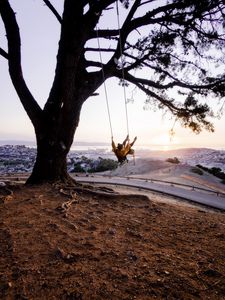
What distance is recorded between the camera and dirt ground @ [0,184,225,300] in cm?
323

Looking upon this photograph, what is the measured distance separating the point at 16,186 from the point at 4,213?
2476 millimetres

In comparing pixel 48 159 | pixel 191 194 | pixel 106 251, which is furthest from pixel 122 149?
pixel 191 194

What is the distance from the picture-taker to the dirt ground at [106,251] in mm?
3234

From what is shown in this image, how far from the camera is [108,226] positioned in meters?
5.31

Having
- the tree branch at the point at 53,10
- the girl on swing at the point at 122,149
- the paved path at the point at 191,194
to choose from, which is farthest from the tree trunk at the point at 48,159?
the paved path at the point at 191,194

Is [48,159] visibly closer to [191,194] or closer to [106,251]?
[106,251]

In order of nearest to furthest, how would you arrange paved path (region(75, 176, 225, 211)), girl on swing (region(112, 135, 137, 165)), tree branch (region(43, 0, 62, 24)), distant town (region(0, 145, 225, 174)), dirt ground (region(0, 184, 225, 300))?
1. dirt ground (region(0, 184, 225, 300))
2. girl on swing (region(112, 135, 137, 165))
3. tree branch (region(43, 0, 62, 24))
4. paved path (region(75, 176, 225, 211))
5. distant town (region(0, 145, 225, 174))

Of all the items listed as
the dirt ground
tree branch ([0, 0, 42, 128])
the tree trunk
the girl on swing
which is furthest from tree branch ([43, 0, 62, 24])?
the dirt ground

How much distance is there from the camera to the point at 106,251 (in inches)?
164

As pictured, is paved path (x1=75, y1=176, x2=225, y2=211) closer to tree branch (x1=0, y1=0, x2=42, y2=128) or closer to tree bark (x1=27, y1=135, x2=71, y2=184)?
tree bark (x1=27, y1=135, x2=71, y2=184)

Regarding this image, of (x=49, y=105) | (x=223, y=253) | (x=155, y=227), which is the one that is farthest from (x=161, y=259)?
(x=49, y=105)

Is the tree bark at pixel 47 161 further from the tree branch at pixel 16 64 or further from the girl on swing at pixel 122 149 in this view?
the girl on swing at pixel 122 149

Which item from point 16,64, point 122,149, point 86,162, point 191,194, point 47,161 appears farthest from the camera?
point 86,162

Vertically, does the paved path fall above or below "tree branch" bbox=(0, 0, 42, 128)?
below
